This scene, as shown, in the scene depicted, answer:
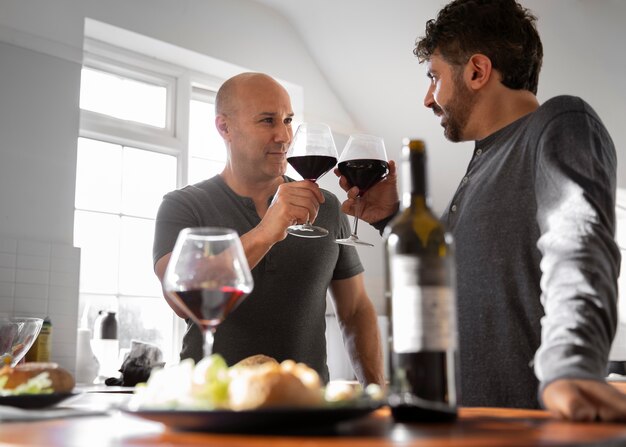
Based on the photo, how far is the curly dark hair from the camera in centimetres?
159

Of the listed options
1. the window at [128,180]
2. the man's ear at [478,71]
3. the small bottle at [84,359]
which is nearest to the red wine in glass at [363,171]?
the man's ear at [478,71]

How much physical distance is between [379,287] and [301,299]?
2.63 metres

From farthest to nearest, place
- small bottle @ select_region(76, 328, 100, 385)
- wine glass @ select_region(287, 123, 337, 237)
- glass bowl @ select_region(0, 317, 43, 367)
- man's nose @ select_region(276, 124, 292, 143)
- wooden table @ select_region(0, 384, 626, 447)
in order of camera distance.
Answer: small bottle @ select_region(76, 328, 100, 385) → man's nose @ select_region(276, 124, 292, 143) → glass bowl @ select_region(0, 317, 43, 367) → wine glass @ select_region(287, 123, 337, 237) → wooden table @ select_region(0, 384, 626, 447)

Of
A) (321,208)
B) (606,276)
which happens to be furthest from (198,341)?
(606,276)

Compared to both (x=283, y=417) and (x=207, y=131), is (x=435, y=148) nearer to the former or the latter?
(x=207, y=131)

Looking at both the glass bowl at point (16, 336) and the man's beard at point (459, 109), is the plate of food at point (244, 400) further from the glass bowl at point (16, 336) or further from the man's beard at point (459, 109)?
the glass bowl at point (16, 336)

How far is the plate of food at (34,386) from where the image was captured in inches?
35.0

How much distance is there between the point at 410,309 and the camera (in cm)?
71

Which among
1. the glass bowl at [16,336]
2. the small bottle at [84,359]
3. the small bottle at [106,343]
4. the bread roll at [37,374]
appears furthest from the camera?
the small bottle at [106,343]

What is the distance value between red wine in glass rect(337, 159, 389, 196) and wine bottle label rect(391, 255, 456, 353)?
944 millimetres

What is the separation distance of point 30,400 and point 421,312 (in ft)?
1.65

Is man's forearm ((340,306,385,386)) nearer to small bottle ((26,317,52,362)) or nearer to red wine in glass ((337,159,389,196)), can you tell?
red wine in glass ((337,159,389,196))

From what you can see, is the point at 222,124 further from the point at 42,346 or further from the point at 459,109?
the point at 42,346

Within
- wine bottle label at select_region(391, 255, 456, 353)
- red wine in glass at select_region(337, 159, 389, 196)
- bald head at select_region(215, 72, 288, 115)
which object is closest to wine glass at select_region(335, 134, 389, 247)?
red wine in glass at select_region(337, 159, 389, 196)
